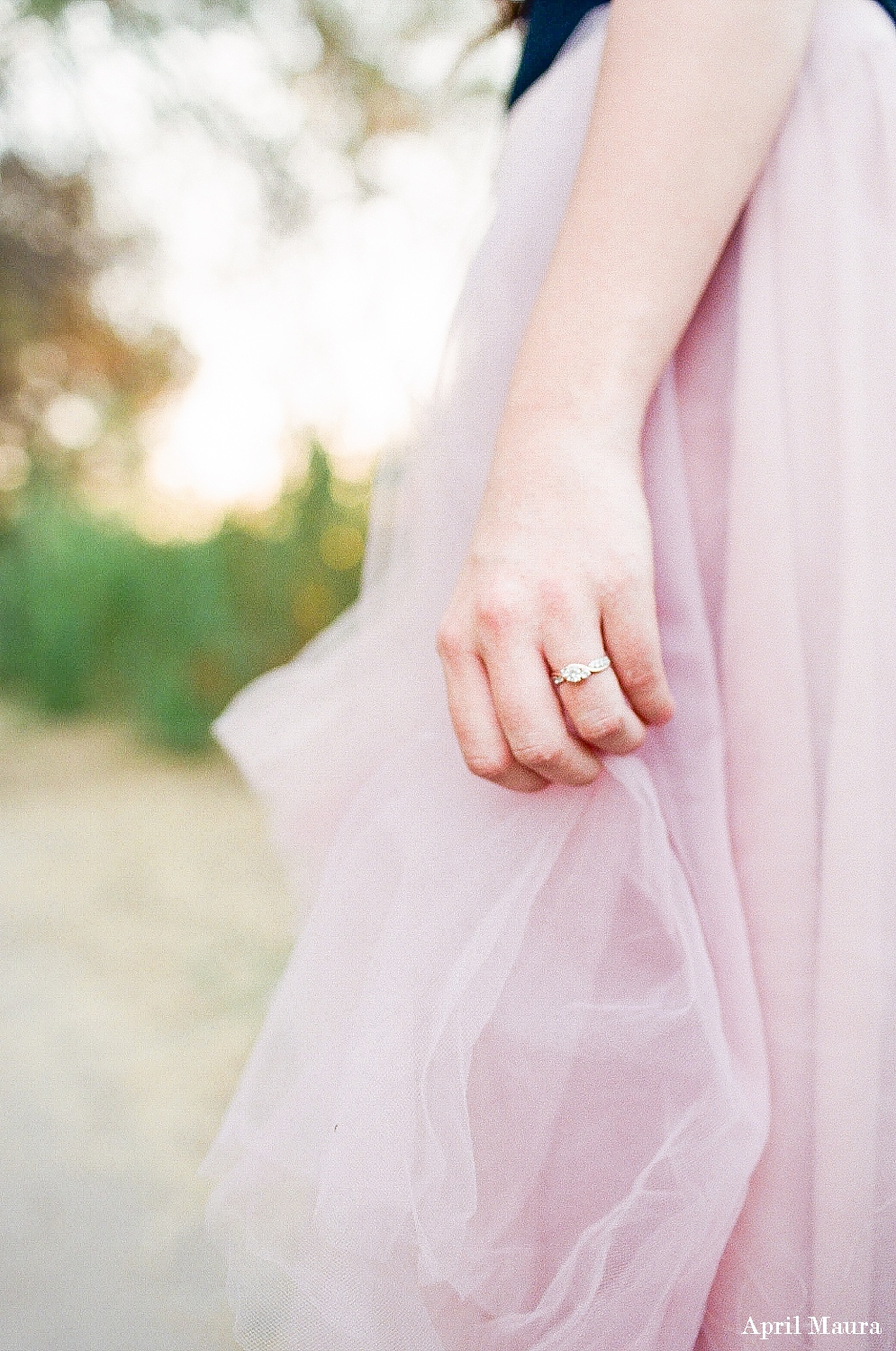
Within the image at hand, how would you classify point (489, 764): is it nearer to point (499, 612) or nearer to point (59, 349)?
point (499, 612)

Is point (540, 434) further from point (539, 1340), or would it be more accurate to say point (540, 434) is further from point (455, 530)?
point (539, 1340)

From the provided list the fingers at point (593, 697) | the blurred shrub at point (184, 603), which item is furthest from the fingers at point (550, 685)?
the blurred shrub at point (184, 603)

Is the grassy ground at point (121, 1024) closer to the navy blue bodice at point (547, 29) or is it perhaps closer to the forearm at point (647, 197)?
the forearm at point (647, 197)

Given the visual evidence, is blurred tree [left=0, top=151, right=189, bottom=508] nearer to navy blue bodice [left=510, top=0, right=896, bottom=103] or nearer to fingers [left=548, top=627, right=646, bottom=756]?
navy blue bodice [left=510, top=0, right=896, bottom=103]

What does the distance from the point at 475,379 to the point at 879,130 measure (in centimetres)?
29

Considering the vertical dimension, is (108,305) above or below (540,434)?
below

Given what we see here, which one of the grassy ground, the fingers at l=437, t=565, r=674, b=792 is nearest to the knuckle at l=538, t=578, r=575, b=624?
the fingers at l=437, t=565, r=674, b=792

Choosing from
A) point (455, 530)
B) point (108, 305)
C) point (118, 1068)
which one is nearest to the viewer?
point (455, 530)

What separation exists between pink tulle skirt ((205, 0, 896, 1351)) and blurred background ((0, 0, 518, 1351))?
13.7 inches

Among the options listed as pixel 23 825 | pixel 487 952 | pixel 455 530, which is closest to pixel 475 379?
pixel 455 530

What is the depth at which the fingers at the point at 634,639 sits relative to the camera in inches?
19.5

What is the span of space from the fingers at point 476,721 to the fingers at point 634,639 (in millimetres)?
69

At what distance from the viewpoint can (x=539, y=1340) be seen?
0.51 m

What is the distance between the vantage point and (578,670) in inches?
19.0
